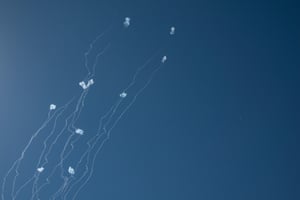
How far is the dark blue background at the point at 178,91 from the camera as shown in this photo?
5.91 ft

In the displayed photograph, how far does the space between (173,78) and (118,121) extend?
35cm

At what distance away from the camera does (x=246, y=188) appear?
1811 millimetres

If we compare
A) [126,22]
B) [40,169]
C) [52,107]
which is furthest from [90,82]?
[40,169]

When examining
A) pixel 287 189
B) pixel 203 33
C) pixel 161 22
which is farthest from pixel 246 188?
pixel 161 22

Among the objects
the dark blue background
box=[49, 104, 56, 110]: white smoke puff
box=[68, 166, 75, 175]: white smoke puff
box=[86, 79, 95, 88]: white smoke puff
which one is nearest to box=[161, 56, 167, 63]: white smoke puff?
the dark blue background

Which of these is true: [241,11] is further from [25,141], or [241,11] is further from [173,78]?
[25,141]

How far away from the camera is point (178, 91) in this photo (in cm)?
185

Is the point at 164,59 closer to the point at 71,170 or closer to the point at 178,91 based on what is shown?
the point at 178,91

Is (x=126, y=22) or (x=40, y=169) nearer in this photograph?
(x=40, y=169)

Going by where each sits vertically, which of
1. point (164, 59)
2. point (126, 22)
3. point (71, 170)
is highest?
point (126, 22)

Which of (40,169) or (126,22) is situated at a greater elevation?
(126,22)

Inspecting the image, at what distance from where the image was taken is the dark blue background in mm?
1801

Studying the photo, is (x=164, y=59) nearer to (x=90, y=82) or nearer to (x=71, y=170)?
(x=90, y=82)

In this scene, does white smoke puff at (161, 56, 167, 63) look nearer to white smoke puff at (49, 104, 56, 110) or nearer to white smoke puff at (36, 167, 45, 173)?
white smoke puff at (49, 104, 56, 110)
